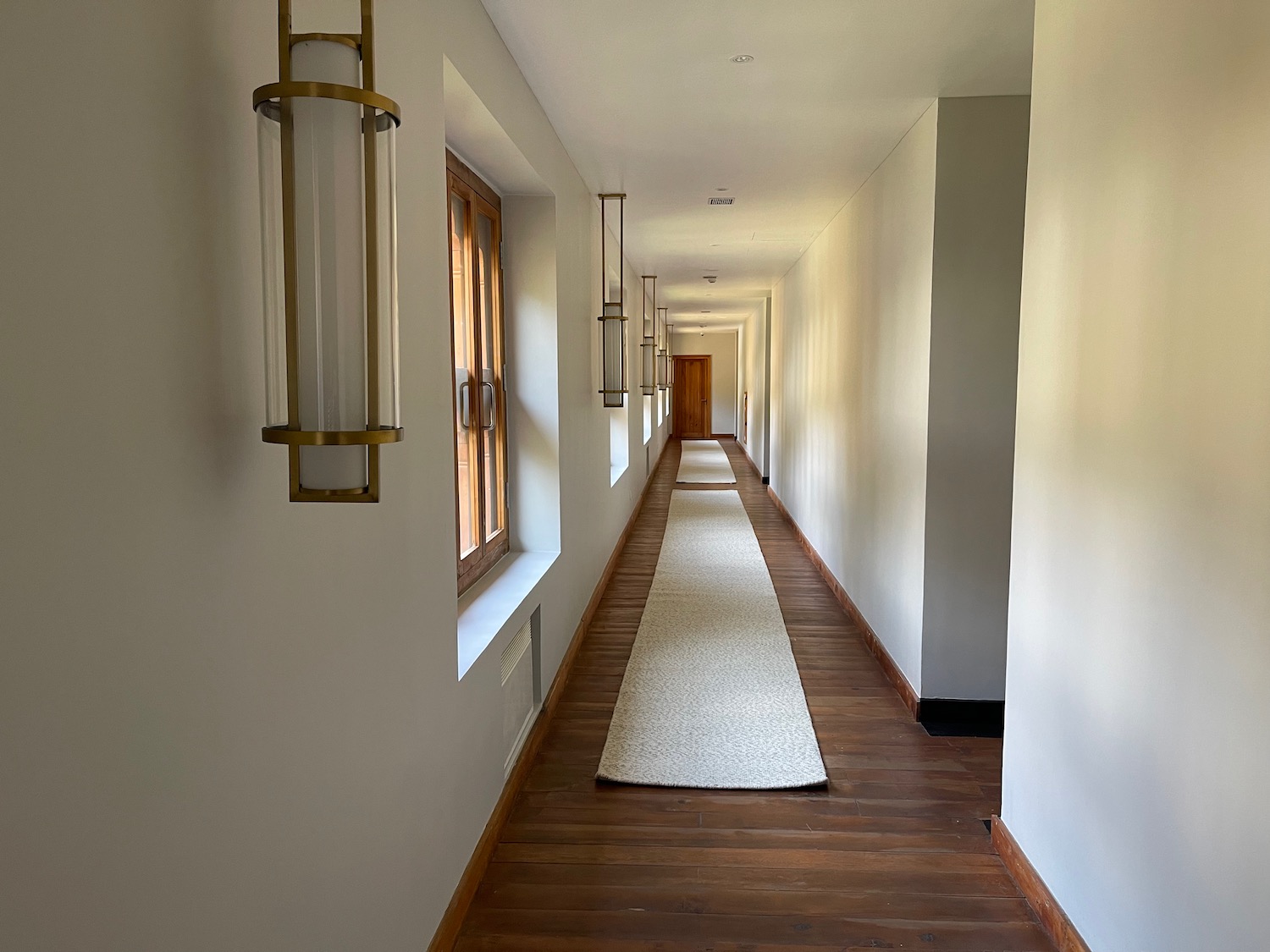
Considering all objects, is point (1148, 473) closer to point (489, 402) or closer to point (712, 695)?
point (489, 402)

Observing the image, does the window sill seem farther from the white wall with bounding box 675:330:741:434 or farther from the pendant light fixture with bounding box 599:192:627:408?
the white wall with bounding box 675:330:741:434

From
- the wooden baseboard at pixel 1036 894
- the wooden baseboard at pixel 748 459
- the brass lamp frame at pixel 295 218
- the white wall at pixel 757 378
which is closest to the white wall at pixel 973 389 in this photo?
the wooden baseboard at pixel 1036 894

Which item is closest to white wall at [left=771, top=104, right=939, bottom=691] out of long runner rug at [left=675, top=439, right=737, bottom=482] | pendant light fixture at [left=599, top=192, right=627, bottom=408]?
pendant light fixture at [left=599, top=192, right=627, bottom=408]

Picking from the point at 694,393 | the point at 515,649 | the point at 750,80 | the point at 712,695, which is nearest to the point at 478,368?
the point at 515,649

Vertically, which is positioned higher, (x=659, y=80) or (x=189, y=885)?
(x=659, y=80)

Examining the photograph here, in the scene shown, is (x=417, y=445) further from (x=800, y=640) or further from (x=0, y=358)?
(x=800, y=640)

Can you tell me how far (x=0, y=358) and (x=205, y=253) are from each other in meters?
0.36

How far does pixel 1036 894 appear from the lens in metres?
2.43

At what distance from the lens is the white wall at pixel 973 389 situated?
358 cm

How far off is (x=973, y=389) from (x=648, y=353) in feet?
23.6

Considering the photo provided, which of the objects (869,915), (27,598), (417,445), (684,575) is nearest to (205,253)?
(27,598)

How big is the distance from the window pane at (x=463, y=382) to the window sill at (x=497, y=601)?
19 cm

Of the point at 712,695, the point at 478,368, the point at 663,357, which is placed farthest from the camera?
the point at 663,357

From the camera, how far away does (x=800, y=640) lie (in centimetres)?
498
